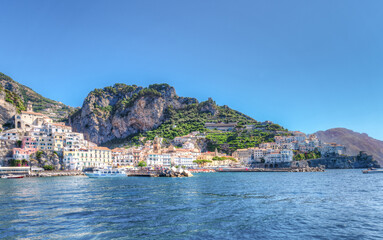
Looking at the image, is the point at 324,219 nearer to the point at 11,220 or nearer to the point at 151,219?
the point at 151,219

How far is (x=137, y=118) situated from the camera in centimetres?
15300

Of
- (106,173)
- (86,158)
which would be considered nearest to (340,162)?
(106,173)

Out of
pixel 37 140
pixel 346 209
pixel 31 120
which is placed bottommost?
pixel 346 209

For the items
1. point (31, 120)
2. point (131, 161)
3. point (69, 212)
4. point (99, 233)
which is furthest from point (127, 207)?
point (31, 120)

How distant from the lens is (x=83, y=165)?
258 ft

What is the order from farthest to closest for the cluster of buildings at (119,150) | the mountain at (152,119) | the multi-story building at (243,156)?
the mountain at (152,119) → the multi-story building at (243,156) → the cluster of buildings at (119,150)

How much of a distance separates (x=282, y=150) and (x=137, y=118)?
80674 millimetres

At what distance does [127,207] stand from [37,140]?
69.7 m

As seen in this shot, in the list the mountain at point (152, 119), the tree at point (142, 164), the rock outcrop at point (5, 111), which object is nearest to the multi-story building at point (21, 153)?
the rock outcrop at point (5, 111)

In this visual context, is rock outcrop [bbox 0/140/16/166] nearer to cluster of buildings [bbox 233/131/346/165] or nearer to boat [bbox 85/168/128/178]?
boat [bbox 85/168/128/178]

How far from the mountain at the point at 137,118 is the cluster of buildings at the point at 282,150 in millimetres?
36268

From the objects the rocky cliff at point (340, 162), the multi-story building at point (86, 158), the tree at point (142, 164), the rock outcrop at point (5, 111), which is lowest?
the rocky cliff at point (340, 162)

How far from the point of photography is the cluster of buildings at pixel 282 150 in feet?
362

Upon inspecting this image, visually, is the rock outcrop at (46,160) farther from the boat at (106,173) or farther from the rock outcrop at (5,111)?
the rock outcrop at (5,111)
